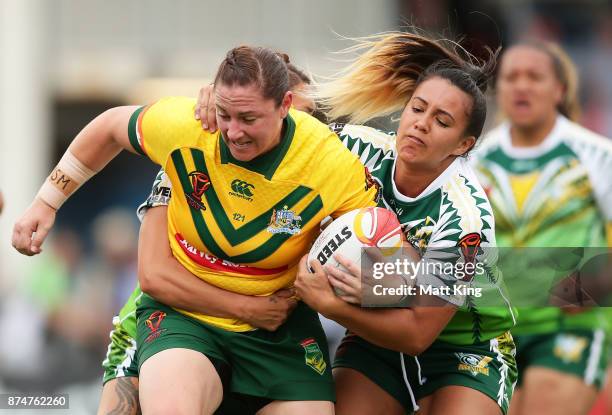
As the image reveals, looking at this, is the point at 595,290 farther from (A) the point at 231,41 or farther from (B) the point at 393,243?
(A) the point at 231,41

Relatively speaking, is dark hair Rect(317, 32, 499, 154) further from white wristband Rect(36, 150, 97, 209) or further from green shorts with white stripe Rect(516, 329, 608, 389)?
green shorts with white stripe Rect(516, 329, 608, 389)

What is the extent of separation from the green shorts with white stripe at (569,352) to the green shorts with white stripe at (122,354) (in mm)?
2535

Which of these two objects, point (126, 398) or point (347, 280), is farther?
point (126, 398)

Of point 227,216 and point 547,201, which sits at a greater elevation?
point 227,216

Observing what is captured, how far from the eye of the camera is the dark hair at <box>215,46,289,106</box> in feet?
16.2

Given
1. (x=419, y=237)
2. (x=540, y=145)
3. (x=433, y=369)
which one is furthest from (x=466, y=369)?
(x=540, y=145)

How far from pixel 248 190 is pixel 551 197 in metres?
2.82

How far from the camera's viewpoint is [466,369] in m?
5.69

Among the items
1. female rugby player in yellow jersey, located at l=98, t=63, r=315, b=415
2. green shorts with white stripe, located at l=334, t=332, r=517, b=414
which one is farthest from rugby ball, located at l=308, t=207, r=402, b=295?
green shorts with white stripe, located at l=334, t=332, r=517, b=414

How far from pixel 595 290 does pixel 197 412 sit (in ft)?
10.1

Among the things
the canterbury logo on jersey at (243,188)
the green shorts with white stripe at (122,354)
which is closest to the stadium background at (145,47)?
the green shorts with white stripe at (122,354)

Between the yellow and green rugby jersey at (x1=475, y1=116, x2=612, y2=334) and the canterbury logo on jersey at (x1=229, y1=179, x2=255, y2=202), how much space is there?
242 cm

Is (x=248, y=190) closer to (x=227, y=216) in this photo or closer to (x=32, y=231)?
(x=227, y=216)

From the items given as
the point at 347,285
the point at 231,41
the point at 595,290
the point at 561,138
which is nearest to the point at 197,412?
the point at 347,285
